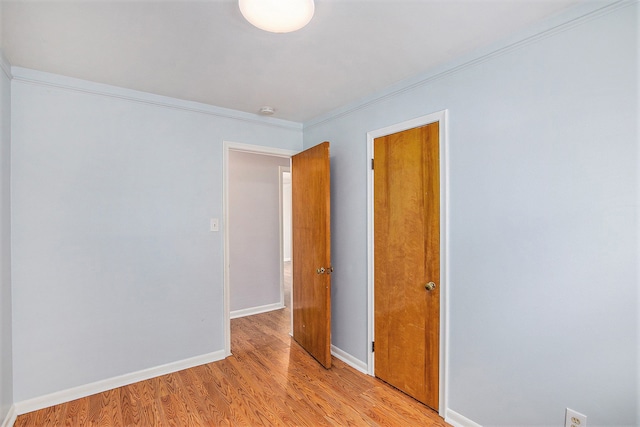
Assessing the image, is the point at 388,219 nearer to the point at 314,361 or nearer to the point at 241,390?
the point at 314,361

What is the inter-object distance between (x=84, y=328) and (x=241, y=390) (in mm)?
1287

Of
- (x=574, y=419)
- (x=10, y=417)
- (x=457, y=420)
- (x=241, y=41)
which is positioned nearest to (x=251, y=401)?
(x=457, y=420)

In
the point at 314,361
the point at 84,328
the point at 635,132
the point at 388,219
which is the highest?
the point at 635,132

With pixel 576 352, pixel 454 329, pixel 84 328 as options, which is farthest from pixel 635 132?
pixel 84 328

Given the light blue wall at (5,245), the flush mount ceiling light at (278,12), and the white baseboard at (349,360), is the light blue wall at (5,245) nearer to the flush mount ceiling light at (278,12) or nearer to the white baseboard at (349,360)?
the flush mount ceiling light at (278,12)

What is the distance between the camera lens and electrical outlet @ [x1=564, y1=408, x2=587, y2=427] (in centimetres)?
145

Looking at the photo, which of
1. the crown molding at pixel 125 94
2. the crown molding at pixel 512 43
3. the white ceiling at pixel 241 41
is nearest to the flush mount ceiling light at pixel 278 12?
the white ceiling at pixel 241 41

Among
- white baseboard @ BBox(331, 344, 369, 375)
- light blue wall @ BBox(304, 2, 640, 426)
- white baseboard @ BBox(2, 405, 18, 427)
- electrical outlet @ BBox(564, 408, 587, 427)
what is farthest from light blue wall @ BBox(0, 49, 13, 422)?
electrical outlet @ BBox(564, 408, 587, 427)

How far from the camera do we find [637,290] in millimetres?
1303

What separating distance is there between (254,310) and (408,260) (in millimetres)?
2739

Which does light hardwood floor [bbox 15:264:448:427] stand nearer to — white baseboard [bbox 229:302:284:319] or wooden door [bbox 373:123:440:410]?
wooden door [bbox 373:123:440:410]

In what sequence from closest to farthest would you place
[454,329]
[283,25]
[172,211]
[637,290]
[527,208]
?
[637,290] < [283,25] < [527,208] < [454,329] < [172,211]

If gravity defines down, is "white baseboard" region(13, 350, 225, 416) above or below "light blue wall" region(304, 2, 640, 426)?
below

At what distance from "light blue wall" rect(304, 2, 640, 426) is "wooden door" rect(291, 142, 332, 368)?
106 cm
